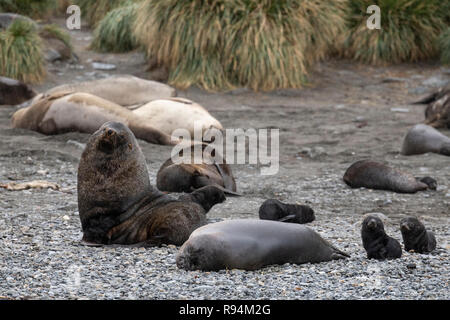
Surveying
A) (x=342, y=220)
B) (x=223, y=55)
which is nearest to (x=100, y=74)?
(x=223, y=55)

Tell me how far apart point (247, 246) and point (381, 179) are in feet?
10.4

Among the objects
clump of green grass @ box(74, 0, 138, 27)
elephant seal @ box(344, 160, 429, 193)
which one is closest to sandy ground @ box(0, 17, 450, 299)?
elephant seal @ box(344, 160, 429, 193)

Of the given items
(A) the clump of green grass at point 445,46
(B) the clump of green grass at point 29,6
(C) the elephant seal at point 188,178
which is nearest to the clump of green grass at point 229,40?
(A) the clump of green grass at point 445,46

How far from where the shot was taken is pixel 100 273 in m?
4.20

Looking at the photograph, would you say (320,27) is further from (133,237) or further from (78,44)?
(133,237)

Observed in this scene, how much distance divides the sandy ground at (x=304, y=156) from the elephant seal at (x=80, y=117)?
0.14 metres

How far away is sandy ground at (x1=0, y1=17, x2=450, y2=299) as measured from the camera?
5.35 m

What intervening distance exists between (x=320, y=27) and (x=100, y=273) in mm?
9349

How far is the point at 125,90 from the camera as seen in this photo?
33.3 ft

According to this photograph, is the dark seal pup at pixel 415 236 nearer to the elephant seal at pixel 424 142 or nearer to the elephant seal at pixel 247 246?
the elephant seal at pixel 247 246

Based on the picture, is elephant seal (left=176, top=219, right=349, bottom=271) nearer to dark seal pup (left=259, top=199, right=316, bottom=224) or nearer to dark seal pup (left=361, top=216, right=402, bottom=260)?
dark seal pup (left=361, top=216, right=402, bottom=260)

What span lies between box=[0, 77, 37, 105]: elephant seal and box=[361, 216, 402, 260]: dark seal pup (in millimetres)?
7253

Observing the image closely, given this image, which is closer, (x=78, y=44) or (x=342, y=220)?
(x=342, y=220)

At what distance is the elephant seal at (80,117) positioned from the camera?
28.8 ft
